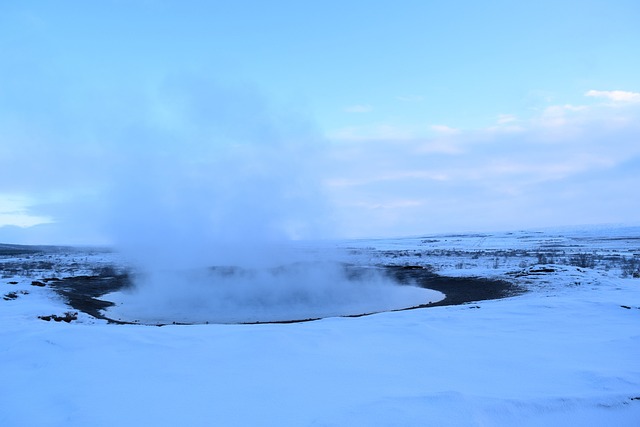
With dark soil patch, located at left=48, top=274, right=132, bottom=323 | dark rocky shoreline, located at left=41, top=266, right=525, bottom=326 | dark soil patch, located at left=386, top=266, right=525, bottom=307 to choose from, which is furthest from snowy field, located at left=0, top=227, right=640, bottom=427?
dark soil patch, located at left=48, top=274, right=132, bottom=323

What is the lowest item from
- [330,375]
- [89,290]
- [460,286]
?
[89,290]

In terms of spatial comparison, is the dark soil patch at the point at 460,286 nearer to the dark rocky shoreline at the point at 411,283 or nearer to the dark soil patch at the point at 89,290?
the dark rocky shoreline at the point at 411,283

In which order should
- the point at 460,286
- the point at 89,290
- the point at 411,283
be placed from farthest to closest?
the point at 411,283 → the point at 89,290 → the point at 460,286

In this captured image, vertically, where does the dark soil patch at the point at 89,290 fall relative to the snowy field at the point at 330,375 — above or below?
below

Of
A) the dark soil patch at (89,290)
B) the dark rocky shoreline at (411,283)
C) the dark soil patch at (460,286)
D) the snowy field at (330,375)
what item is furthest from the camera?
the dark soil patch at (460,286)

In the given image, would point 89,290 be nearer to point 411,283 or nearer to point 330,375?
point 411,283

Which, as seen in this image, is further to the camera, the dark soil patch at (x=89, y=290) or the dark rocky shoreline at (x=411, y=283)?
the dark rocky shoreline at (x=411, y=283)

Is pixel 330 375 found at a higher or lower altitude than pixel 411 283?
higher

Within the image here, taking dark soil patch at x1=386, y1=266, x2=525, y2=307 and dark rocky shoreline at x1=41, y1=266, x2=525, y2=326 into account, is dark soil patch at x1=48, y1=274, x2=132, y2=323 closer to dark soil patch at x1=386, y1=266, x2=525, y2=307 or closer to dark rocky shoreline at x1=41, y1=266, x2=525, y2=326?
dark rocky shoreline at x1=41, y1=266, x2=525, y2=326

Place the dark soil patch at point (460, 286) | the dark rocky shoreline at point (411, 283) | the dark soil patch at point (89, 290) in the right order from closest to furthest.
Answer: the dark soil patch at point (89, 290) → the dark rocky shoreline at point (411, 283) → the dark soil patch at point (460, 286)

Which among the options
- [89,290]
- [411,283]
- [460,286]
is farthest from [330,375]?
[89,290]

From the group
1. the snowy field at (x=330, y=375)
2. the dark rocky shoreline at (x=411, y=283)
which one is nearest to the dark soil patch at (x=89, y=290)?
the dark rocky shoreline at (x=411, y=283)

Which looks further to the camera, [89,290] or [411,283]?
[411,283]

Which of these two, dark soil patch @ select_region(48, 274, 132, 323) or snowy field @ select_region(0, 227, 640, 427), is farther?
dark soil patch @ select_region(48, 274, 132, 323)
